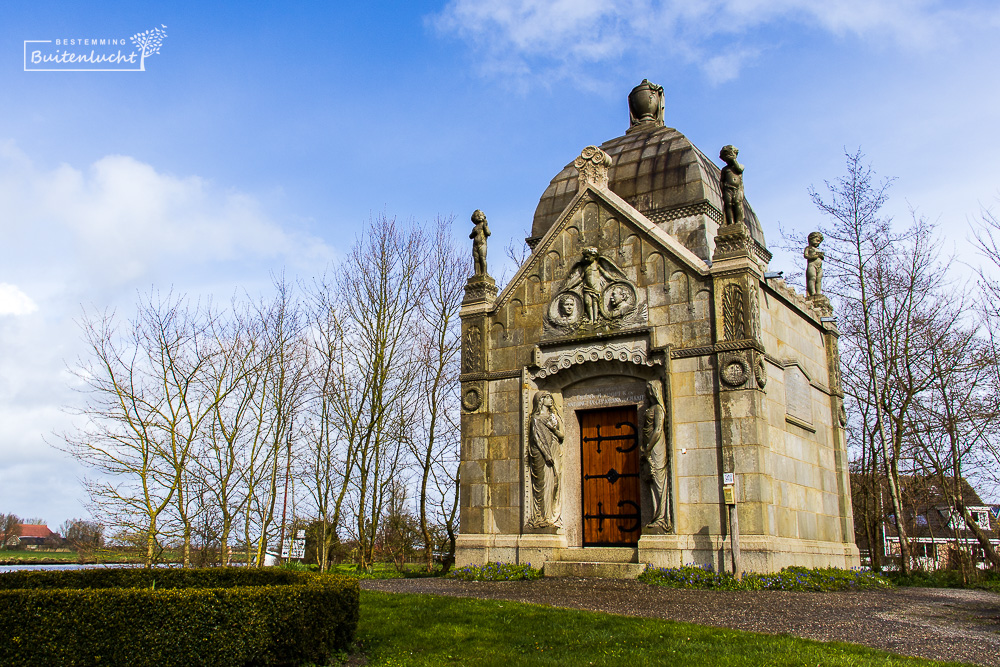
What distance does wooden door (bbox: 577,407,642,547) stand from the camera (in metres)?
14.9

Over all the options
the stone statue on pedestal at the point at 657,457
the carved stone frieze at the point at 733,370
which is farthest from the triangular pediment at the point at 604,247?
the stone statue on pedestal at the point at 657,457

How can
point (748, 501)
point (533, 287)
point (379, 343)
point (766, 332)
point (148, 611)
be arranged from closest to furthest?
point (148, 611)
point (748, 501)
point (766, 332)
point (533, 287)
point (379, 343)

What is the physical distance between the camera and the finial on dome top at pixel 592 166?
16609mm

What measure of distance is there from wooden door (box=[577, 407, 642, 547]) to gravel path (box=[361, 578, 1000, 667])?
1.45m

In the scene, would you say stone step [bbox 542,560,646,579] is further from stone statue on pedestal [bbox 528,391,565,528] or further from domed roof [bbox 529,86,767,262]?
domed roof [bbox 529,86,767,262]

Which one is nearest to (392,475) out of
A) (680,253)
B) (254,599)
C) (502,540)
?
(502,540)

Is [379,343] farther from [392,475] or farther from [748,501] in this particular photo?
[748,501]

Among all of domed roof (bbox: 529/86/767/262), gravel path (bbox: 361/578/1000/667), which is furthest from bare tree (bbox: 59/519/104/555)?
domed roof (bbox: 529/86/767/262)

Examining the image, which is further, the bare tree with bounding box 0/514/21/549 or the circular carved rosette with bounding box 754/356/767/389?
the bare tree with bounding box 0/514/21/549

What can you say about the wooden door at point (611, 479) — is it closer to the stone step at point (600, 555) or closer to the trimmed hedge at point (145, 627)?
the stone step at point (600, 555)

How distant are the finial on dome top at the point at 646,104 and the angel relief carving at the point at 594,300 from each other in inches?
271

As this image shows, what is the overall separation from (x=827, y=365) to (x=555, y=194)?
24.2ft

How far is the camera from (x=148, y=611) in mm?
→ 7105

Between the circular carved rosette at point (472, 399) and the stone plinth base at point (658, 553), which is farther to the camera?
the circular carved rosette at point (472, 399)
